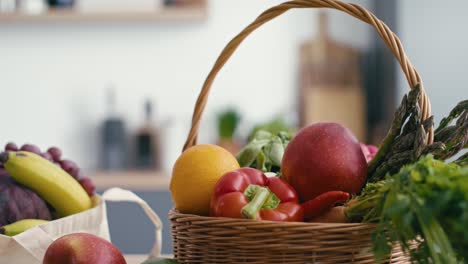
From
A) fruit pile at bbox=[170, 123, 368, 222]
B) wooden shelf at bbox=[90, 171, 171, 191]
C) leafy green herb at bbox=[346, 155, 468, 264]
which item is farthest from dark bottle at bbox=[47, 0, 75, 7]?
leafy green herb at bbox=[346, 155, 468, 264]

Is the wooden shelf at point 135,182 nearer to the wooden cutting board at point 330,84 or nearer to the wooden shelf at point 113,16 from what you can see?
the wooden shelf at point 113,16

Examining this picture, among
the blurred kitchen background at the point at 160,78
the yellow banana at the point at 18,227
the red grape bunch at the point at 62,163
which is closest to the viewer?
the yellow banana at the point at 18,227

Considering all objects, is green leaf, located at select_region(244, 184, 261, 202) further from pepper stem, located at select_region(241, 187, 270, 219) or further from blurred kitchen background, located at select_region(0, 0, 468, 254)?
blurred kitchen background, located at select_region(0, 0, 468, 254)

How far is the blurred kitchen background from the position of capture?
3.64 metres

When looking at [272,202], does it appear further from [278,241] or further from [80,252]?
[80,252]

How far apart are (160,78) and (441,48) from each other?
58.5 inches

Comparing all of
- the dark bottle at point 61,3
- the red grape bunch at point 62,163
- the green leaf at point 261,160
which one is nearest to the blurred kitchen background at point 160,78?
the dark bottle at point 61,3

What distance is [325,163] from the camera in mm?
910

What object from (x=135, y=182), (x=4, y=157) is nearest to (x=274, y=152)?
(x=4, y=157)

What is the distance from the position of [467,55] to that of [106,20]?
1834mm

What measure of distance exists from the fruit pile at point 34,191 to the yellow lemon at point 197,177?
0.27 meters

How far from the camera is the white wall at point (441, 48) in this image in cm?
297

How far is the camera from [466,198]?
0.62 meters

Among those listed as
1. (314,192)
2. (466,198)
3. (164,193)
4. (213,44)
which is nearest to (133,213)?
(164,193)
